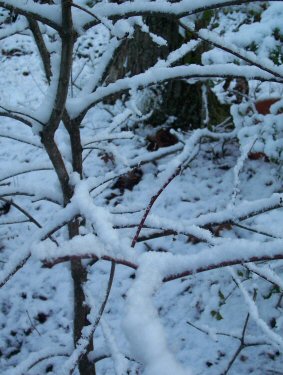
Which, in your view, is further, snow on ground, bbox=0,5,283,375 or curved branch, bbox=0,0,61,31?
snow on ground, bbox=0,5,283,375

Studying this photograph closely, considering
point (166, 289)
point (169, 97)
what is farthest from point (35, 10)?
point (169, 97)

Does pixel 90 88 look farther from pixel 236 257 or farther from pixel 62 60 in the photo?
pixel 236 257

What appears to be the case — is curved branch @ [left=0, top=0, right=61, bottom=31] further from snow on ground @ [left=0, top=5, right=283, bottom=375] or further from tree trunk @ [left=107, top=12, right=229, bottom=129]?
tree trunk @ [left=107, top=12, right=229, bottom=129]

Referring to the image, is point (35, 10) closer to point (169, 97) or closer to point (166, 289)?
point (166, 289)

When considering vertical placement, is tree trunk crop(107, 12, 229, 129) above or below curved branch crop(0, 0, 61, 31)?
above

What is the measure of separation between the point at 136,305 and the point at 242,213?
22.2 inches

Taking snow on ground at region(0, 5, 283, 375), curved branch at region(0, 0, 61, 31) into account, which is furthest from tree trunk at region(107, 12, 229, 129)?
curved branch at region(0, 0, 61, 31)

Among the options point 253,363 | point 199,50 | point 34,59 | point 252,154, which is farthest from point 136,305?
point 34,59

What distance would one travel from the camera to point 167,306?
2.43 meters

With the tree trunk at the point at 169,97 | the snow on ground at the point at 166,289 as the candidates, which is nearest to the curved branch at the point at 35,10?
the snow on ground at the point at 166,289

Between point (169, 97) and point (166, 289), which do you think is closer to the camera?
point (166, 289)

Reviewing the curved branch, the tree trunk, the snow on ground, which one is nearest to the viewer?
the curved branch

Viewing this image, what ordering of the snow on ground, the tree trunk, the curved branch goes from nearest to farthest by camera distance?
the curved branch < the snow on ground < the tree trunk

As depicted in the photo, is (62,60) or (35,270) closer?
(62,60)
